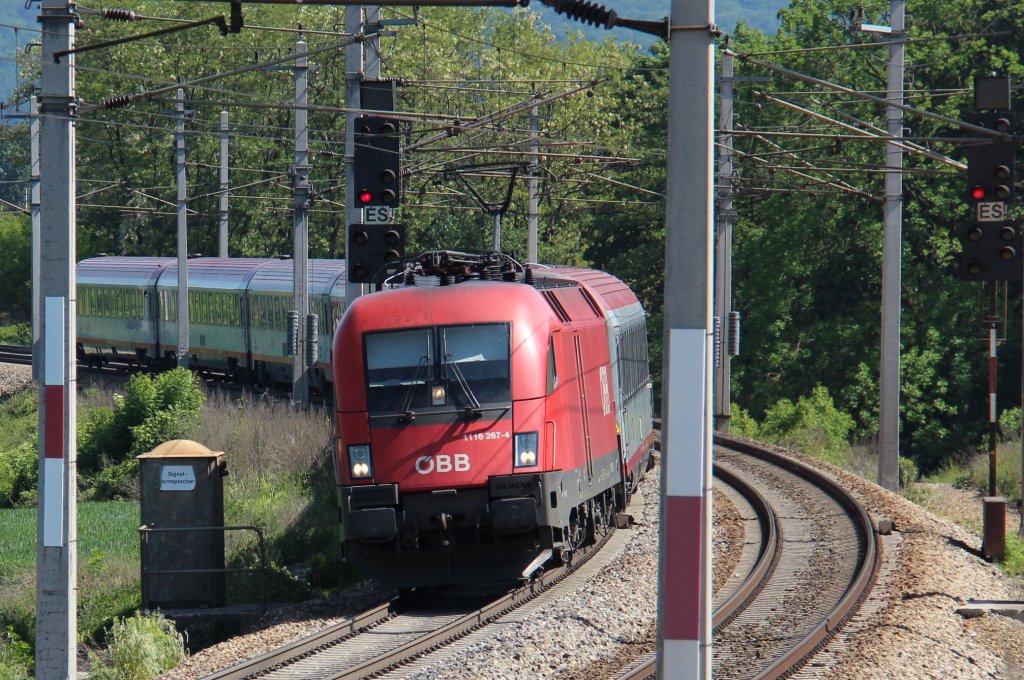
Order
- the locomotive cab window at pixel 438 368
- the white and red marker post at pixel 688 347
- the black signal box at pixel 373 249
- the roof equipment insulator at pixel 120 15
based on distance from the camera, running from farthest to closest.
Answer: the black signal box at pixel 373 249 → the locomotive cab window at pixel 438 368 → the roof equipment insulator at pixel 120 15 → the white and red marker post at pixel 688 347

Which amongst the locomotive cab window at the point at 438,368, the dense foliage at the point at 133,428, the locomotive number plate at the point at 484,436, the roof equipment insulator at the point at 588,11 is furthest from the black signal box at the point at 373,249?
the dense foliage at the point at 133,428

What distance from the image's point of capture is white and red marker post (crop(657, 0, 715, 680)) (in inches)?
287

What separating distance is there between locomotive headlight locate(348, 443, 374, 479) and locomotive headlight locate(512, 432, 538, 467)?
1.36 meters

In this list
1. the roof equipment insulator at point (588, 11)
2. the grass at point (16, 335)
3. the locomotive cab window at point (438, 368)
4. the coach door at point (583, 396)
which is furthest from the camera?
the grass at point (16, 335)

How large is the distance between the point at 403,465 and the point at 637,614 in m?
2.60

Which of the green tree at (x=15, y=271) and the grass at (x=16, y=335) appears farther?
the green tree at (x=15, y=271)

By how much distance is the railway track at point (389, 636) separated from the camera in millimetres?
11805

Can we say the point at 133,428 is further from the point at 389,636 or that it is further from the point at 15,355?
the point at 15,355

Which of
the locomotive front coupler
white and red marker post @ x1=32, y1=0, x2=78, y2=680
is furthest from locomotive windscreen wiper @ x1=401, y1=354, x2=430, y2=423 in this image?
white and red marker post @ x1=32, y1=0, x2=78, y2=680

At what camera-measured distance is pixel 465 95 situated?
4241cm

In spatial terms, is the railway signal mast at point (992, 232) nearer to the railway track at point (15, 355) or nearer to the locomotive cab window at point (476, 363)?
the locomotive cab window at point (476, 363)

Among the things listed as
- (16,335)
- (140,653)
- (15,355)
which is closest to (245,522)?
(140,653)

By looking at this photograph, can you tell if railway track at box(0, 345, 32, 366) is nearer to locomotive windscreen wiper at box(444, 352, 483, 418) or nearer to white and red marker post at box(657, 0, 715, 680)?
locomotive windscreen wiper at box(444, 352, 483, 418)

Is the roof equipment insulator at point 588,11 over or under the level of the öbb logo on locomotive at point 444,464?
over
